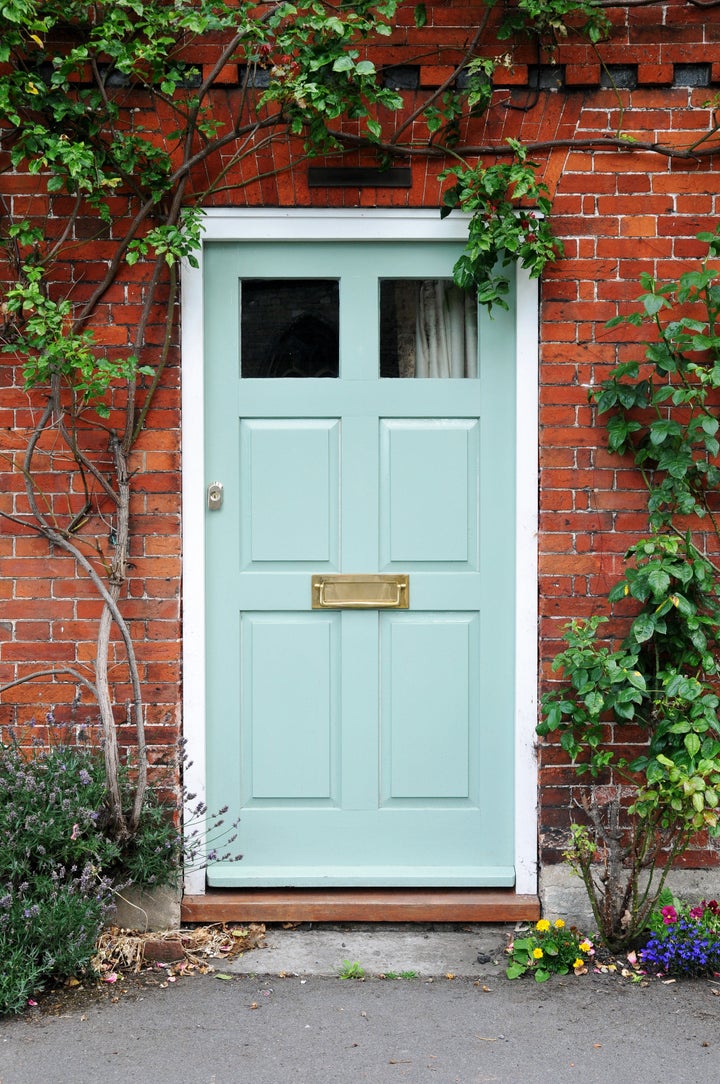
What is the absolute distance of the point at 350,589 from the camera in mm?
4051

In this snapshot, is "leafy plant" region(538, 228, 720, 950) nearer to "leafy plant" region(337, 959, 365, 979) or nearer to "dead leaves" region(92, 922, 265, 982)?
"leafy plant" region(337, 959, 365, 979)

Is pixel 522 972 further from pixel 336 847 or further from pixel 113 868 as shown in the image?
pixel 113 868

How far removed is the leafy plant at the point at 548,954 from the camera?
11.9 feet

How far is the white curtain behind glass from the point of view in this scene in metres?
4.09

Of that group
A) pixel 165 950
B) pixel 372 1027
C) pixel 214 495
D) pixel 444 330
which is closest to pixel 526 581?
pixel 444 330

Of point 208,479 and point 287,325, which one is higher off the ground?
point 287,325

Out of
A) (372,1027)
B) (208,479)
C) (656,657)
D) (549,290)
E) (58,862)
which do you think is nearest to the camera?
(372,1027)

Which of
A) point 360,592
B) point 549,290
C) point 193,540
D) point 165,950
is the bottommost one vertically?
point 165,950

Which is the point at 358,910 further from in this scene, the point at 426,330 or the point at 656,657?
the point at 426,330

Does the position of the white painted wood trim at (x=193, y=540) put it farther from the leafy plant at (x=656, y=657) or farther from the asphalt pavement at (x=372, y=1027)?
the leafy plant at (x=656, y=657)

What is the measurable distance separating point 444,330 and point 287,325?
2.03 ft

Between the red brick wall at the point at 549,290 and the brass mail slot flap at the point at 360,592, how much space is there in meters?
0.54

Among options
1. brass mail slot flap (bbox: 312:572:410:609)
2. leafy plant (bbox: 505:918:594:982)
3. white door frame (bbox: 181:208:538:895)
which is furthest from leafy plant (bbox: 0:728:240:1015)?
leafy plant (bbox: 505:918:594:982)

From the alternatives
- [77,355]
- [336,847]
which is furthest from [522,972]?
[77,355]
